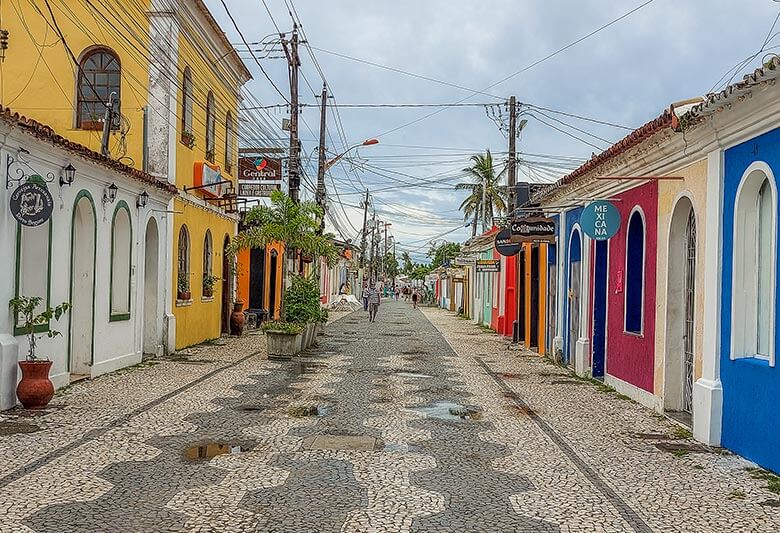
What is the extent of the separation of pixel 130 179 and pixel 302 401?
5525 millimetres

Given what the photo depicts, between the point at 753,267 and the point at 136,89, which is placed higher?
the point at 136,89

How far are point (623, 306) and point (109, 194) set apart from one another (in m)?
8.25

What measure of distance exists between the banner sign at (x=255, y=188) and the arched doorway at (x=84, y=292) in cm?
1055

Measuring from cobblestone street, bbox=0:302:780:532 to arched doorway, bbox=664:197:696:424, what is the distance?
656mm

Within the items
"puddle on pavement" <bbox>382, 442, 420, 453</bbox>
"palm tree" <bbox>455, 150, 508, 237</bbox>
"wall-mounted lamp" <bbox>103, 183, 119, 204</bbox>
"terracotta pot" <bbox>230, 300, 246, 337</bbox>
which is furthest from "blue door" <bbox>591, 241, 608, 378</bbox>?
"palm tree" <bbox>455, 150, 508, 237</bbox>

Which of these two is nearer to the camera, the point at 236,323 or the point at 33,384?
the point at 33,384

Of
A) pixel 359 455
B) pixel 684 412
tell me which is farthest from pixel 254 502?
pixel 684 412

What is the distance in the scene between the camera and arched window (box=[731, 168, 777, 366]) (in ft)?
27.1

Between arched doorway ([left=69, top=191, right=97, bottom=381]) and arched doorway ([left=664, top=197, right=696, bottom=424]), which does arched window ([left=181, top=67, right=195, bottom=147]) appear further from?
arched doorway ([left=664, top=197, right=696, bottom=424])

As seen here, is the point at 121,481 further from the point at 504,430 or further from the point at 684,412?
the point at 684,412

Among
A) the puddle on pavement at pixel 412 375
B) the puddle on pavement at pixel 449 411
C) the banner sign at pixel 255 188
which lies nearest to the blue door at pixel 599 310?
the puddle on pavement at pixel 412 375

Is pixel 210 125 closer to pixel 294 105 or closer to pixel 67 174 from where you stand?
pixel 294 105

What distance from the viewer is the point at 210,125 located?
2156 cm

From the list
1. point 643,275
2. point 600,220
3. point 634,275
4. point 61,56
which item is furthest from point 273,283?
point 643,275
